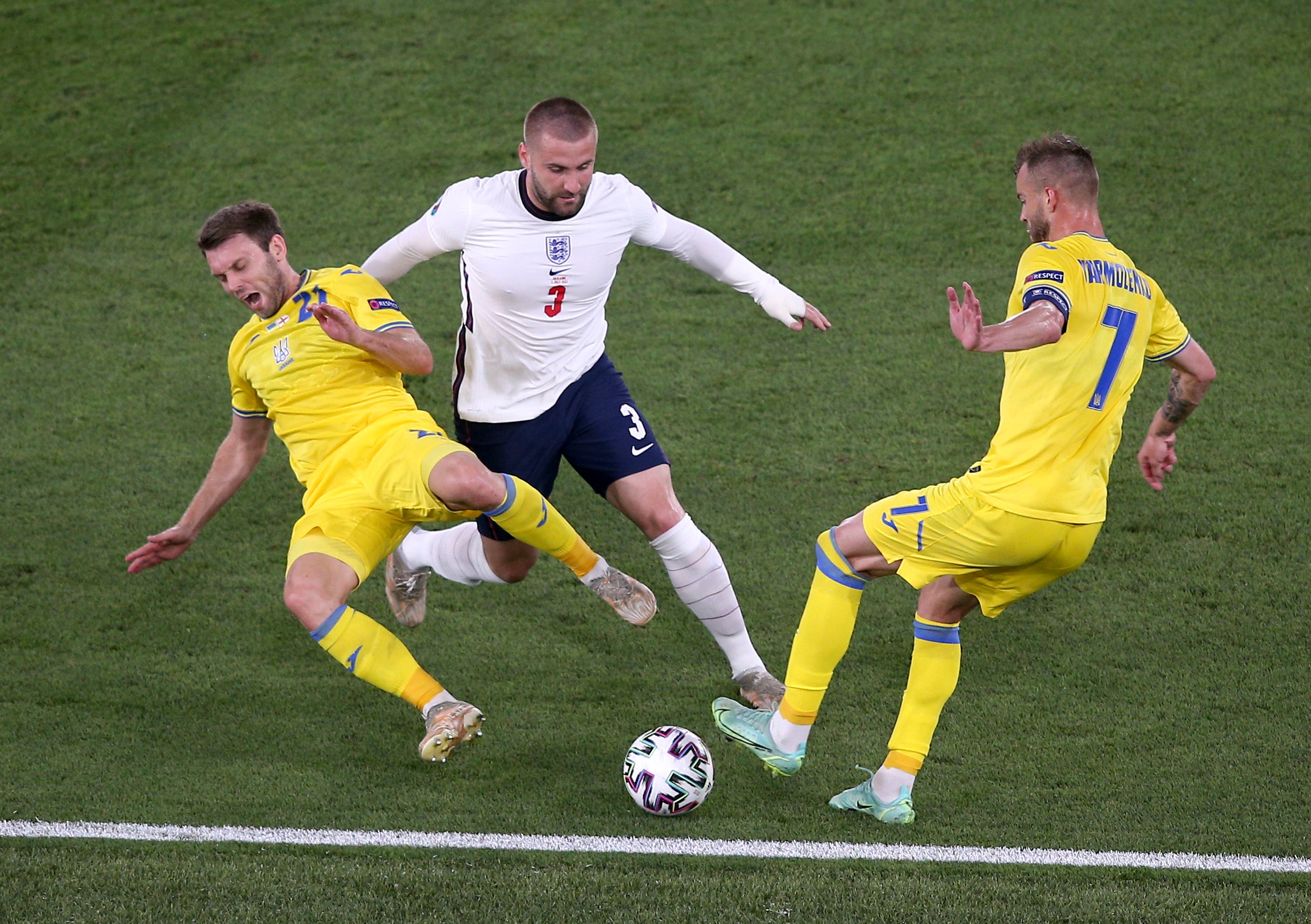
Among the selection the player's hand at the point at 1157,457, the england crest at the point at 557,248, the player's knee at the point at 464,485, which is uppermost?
the england crest at the point at 557,248

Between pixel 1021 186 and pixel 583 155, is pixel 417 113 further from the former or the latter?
pixel 1021 186

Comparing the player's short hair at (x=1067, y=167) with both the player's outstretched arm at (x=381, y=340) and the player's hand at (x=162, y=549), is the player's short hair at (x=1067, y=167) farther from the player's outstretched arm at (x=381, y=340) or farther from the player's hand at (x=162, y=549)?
the player's hand at (x=162, y=549)

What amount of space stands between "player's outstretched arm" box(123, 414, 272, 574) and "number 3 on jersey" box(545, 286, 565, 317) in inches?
40.2

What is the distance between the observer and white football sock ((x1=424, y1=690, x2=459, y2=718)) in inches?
154

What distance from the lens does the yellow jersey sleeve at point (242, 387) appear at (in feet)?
14.1

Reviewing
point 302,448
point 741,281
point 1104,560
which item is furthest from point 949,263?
point 302,448

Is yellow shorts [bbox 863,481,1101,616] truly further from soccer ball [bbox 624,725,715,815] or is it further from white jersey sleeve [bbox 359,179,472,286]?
white jersey sleeve [bbox 359,179,472,286]

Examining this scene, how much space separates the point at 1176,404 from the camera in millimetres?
4199

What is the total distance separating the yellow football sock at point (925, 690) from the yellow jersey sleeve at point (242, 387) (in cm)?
225

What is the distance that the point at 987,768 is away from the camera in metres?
4.24

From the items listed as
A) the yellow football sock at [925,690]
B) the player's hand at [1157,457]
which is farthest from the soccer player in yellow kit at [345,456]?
the player's hand at [1157,457]

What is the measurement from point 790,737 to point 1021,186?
5.83ft

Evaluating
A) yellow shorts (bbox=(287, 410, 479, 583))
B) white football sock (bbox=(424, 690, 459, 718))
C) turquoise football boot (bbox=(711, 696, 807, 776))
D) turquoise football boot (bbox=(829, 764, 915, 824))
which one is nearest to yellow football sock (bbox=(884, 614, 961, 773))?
turquoise football boot (bbox=(829, 764, 915, 824))

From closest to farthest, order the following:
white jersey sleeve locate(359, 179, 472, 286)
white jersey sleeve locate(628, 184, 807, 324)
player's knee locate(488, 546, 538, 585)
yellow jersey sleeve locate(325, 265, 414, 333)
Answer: yellow jersey sleeve locate(325, 265, 414, 333) → white jersey sleeve locate(359, 179, 472, 286) → white jersey sleeve locate(628, 184, 807, 324) → player's knee locate(488, 546, 538, 585)
